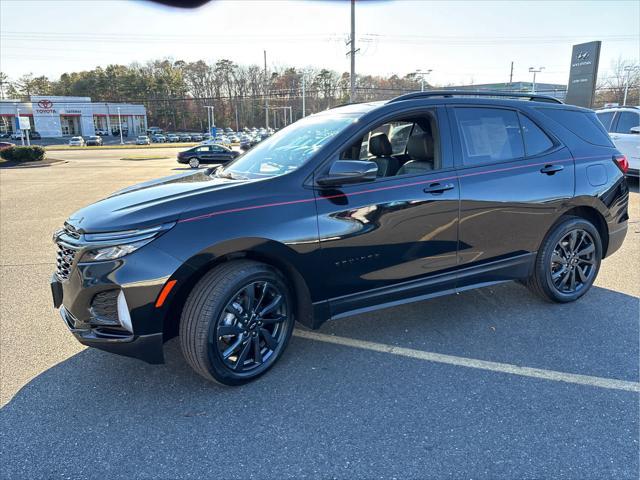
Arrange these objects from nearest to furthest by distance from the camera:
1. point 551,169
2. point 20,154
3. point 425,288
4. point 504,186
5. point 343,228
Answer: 1. point 343,228
2. point 425,288
3. point 504,186
4. point 551,169
5. point 20,154

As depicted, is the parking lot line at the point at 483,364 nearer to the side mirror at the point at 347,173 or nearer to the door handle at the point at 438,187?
the door handle at the point at 438,187

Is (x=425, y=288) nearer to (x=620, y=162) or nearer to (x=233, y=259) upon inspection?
(x=233, y=259)

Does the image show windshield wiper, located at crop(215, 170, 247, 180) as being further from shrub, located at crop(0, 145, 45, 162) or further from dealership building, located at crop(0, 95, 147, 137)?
dealership building, located at crop(0, 95, 147, 137)

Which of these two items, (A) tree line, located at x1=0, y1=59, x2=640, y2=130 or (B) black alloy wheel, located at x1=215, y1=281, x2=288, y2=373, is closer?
(B) black alloy wheel, located at x1=215, y1=281, x2=288, y2=373

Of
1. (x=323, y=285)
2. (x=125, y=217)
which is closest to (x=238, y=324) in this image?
(x=323, y=285)

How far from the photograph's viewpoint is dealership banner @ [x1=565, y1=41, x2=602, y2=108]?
72.8ft

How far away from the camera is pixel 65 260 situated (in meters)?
2.82

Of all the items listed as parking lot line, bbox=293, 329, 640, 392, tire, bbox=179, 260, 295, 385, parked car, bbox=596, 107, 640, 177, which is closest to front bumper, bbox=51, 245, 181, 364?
tire, bbox=179, 260, 295, 385

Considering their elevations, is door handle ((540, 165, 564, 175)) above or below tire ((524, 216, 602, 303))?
above

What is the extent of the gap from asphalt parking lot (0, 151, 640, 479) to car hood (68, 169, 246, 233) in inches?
43.7

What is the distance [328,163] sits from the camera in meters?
3.09

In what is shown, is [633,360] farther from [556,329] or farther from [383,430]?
[383,430]

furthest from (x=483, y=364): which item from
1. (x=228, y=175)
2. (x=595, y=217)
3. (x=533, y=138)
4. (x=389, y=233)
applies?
(x=228, y=175)

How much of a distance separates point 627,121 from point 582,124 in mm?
8703
